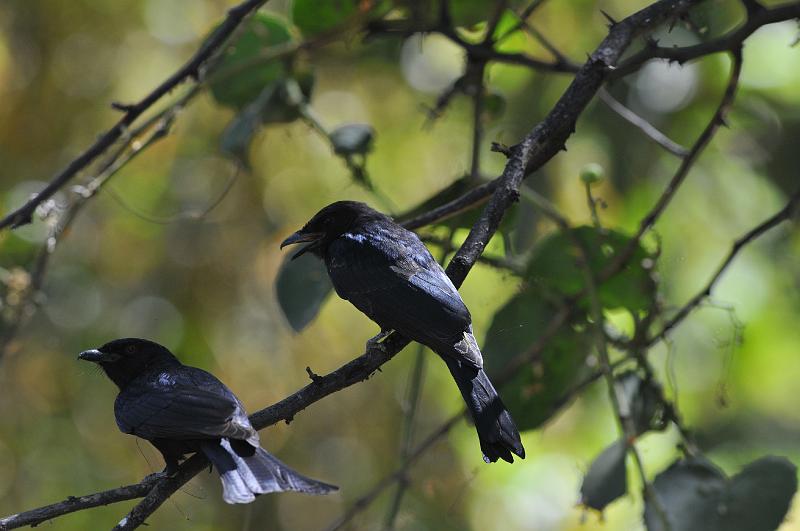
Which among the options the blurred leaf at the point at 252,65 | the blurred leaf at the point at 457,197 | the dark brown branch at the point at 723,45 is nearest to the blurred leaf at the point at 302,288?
the blurred leaf at the point at 457,197

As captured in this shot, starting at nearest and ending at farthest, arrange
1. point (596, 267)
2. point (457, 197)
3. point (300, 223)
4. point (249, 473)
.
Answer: point (249, 473), point (457, 197), point (596, 267), point (300, 223)

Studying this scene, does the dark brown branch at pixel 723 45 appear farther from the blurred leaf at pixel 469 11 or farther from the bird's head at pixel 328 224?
the blurred leaf at pixel 469 11

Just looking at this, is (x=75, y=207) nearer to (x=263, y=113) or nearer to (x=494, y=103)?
(x=263, y=113)

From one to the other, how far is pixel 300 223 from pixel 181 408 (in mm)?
2915

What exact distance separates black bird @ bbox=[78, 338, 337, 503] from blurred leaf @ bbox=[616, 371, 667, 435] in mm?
1563

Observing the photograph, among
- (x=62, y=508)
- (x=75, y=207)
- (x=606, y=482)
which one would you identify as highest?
(x=75, y=207)

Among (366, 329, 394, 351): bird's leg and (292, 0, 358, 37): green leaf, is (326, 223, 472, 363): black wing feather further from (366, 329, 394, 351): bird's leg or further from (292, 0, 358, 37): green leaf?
(292, 0, 358, 37): green leaf

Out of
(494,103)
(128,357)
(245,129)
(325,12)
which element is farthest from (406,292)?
(325,12)

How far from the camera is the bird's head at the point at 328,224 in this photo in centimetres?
386

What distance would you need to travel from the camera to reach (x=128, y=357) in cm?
370

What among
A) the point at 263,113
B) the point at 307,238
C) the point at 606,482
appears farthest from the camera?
the point at 263,113

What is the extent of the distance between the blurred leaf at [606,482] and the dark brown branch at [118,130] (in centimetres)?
200

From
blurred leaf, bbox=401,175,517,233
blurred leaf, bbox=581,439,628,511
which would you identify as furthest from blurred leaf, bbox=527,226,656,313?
blurred leaf, bbox=581,439,628,511

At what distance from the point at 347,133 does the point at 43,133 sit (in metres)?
2.37
